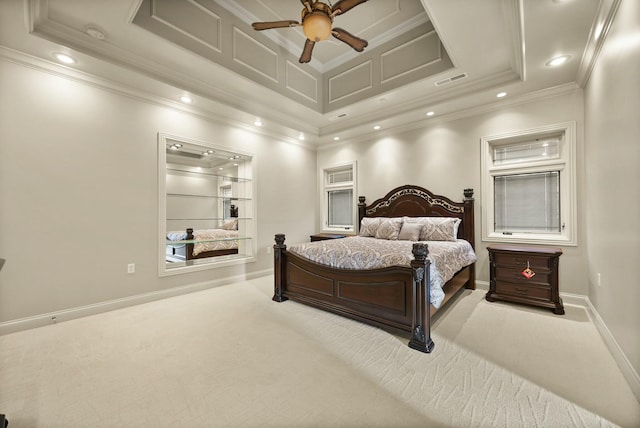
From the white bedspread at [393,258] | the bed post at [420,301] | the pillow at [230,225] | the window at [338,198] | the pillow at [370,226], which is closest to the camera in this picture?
the bed post at [420,301]

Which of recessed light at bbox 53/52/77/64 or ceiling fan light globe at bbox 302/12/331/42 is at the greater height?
ceiling fan light globe at bbox 302/12/331/42

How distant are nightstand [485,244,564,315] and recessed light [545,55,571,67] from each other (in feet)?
6.61

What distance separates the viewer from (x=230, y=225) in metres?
4.50

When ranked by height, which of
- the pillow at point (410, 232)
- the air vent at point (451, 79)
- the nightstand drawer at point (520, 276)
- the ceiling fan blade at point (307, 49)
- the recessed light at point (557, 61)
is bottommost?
the nightstand drawer at point (520, 276)

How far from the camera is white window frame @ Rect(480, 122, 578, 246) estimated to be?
319 centimetres

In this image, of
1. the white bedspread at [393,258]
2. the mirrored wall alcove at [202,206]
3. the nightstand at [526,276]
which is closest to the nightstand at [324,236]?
the mirrored wall alcove at [202,206]

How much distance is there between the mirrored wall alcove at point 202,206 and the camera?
11.8 ft

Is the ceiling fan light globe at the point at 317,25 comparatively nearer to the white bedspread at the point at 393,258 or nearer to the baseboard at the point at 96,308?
the white bedspread at the point at 393,258

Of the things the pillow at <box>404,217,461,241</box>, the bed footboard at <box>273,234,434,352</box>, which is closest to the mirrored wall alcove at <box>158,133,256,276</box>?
the bed footboard at <box>273,234,434,352</box>

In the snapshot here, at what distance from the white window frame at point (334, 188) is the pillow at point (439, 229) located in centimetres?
154

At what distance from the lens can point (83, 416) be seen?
1437mm

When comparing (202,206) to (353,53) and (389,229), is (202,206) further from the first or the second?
(353,53)

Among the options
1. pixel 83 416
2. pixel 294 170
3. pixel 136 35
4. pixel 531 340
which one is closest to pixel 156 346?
pixel 83 416

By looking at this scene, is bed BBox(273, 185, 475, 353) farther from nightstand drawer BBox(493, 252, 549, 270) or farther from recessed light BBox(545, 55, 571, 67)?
recessed light BBox(545, 55, 571, 67)
